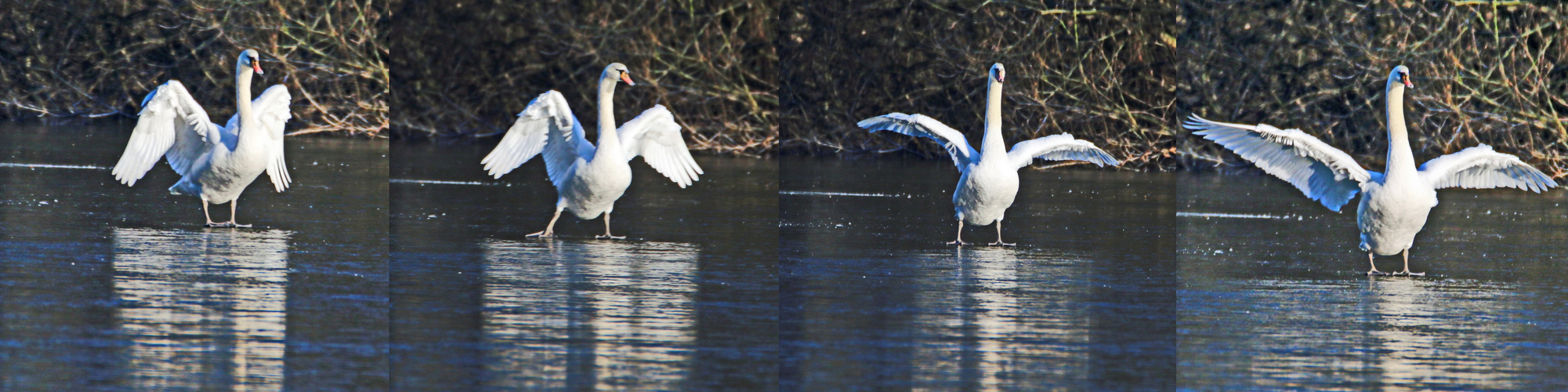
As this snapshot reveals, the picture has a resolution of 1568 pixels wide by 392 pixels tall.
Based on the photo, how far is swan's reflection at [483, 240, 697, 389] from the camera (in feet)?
13.2

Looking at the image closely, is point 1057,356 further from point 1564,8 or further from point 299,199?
point 1564,8

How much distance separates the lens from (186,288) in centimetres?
501

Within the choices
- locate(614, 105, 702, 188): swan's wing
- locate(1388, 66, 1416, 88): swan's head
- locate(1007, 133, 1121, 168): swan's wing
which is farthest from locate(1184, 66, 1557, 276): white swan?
locate(614, 105, 702, 188): swan's wing

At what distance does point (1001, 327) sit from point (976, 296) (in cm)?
63

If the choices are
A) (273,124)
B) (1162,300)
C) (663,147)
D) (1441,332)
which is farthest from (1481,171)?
(273,124)

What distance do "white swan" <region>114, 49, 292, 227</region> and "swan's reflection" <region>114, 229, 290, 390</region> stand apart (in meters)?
0.43

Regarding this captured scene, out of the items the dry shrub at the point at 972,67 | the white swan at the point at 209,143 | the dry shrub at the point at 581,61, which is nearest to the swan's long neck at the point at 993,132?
the white swan at the point at 209,143

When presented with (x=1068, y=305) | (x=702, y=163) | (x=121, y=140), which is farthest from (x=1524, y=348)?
(x=121, y=140)

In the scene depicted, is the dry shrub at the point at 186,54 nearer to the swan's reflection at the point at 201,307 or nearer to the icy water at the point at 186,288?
the icy water at the point at 186,288

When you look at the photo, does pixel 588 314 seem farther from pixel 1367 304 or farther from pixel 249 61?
pixel 249 61

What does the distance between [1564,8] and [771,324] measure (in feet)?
28.8

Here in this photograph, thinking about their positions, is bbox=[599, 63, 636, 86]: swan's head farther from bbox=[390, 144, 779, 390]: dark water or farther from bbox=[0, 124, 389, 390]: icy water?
bbox=[0, 124, 389, 390]: icy water

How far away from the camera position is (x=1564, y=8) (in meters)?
11.6

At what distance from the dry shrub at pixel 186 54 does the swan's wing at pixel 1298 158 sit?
939cm
